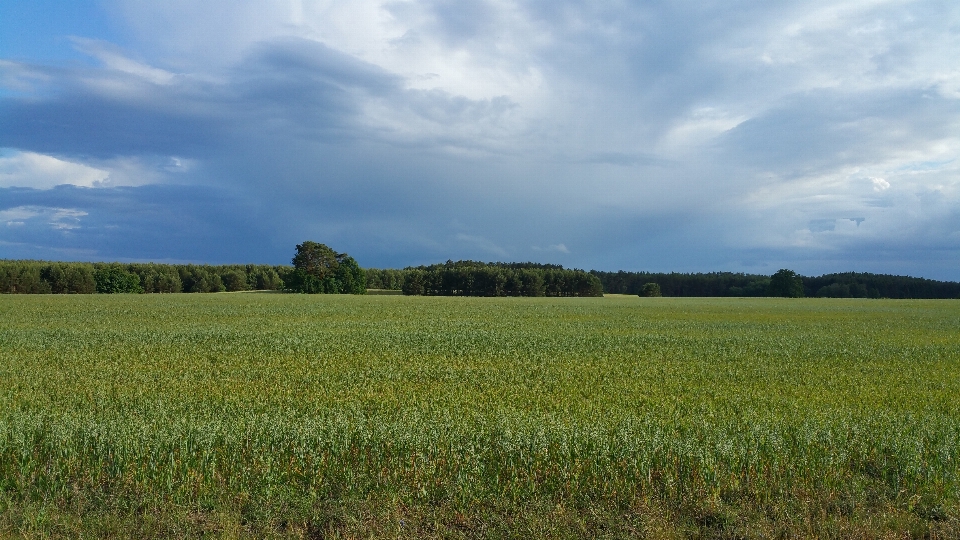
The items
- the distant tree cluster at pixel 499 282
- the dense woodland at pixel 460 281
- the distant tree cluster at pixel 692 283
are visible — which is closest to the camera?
the dense woodland at pixel 460 281

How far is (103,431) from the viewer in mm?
8695

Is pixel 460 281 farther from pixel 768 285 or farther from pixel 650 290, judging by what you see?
pixel 768 285

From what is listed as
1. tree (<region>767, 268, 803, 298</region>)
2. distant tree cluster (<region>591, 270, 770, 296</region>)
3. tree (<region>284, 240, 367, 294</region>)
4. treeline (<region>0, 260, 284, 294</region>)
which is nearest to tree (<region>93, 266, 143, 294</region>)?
treeline (<region>0, 260, 284, 294</region>)

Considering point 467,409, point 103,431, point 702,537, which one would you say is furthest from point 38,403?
point 702,537

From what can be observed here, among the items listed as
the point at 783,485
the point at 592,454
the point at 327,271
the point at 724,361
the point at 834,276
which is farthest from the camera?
the point at 834,276

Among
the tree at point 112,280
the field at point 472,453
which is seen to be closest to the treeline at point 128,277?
the tree at point 112,280

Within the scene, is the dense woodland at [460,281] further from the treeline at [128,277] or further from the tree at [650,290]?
the tree at [650,290]

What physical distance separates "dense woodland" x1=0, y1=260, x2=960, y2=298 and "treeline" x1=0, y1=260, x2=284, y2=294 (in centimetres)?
14

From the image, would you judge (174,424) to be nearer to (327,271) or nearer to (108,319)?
(108,319)

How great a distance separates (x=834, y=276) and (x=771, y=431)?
538 feet

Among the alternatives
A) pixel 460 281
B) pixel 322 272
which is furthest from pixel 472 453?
pixel 460 281

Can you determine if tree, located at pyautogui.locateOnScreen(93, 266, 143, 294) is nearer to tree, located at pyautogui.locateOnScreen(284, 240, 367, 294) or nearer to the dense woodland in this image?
the dense woodland

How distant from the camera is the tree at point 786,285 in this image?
132125 millimetres

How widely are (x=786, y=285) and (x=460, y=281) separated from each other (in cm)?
7682
